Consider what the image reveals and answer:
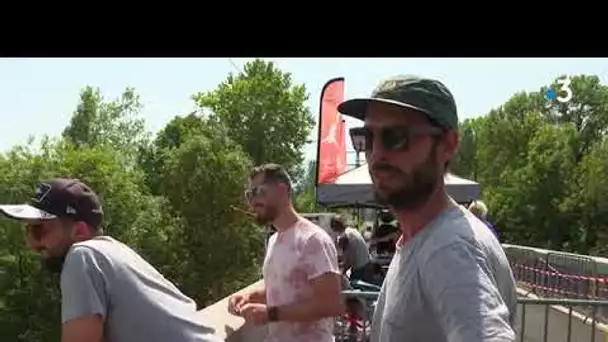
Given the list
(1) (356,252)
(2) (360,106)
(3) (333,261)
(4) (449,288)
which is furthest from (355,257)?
(4) (449,288)

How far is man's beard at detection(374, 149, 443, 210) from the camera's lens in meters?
1.83

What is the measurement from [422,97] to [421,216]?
0.87ft

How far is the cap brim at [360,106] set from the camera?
72.9 inches

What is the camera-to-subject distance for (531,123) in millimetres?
59500

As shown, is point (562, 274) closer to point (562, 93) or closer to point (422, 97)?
point (422, 97)

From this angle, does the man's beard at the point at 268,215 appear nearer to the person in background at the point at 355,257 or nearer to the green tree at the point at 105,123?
the person in background at the point at 355,257

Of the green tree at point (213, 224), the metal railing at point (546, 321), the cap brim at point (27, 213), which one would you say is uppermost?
the cap brim at point (27, 213)

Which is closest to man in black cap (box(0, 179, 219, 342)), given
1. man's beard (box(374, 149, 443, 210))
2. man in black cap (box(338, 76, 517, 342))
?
man in black cap (box(338, 76, 517, 342))

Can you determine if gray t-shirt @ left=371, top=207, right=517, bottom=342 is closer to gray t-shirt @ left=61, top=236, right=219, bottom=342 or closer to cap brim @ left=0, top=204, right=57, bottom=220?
gray t-shirt @ left=61, top=236, right=219, bottom=342

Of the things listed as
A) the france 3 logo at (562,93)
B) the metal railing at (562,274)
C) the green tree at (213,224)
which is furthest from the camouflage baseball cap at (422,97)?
the france 3 logo at (562,93)

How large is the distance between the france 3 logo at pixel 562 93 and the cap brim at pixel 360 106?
5648 cm

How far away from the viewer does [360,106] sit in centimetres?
200
